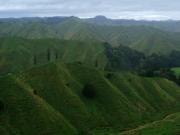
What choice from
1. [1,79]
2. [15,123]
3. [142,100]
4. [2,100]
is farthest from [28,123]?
[142,100]

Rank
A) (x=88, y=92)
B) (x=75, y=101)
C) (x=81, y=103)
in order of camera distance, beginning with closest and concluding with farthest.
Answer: (x=75, y=101) → (x=81, y=103) → (x=88, y=92)

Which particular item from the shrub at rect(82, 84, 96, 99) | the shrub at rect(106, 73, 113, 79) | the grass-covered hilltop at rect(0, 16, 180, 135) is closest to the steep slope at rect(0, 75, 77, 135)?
the grass-covered hilltop at rect(0, 16, 180, 135)

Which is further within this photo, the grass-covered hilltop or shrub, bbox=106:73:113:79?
shrub, bbox=106:73:113:79

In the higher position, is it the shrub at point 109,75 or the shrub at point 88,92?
the shrub at point 109,75

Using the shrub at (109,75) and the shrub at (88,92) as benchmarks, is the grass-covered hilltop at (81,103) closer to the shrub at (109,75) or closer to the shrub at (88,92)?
the shrub at (88,92)

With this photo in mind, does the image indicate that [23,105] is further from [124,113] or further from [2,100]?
[124,113]

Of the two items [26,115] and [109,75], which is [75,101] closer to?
[26,115]

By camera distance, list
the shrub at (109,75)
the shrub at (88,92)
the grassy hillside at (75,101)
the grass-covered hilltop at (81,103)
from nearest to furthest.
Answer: the grass-covered hilltop at (81,103)
the grassy hillside at (75,101)
the shrub at (88,92)
the shrub at (109,75)

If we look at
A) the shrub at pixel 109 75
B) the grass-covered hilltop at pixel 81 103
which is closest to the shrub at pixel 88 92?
the grass-covered hilltop at pixel 81 103

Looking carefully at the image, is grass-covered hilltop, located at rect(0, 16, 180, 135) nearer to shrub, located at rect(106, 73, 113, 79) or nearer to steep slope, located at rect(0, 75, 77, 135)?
steep slope, located at rect(0, 75, 77, 135)

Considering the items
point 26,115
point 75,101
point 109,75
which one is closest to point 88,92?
point 75,101
